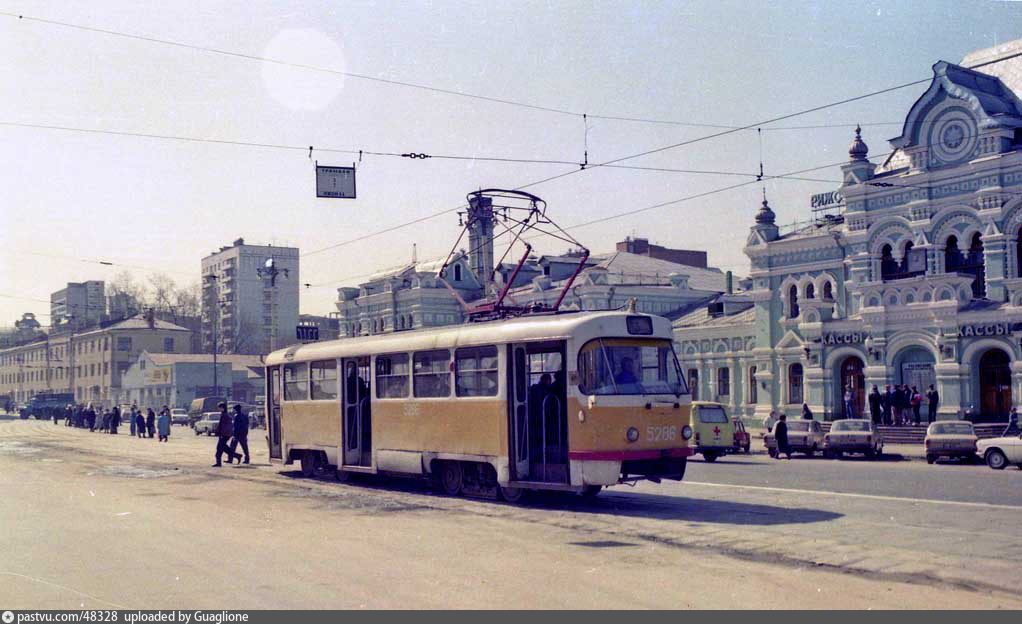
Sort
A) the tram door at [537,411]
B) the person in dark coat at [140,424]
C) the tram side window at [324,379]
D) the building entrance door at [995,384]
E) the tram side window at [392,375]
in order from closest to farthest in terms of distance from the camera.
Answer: the tram door at [537,411] < the tram side window at [392,375] < the tram side window at [324,379] < the building entrance door at [995,384] < the person in dark coat at [140,424]

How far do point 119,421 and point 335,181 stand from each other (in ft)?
140

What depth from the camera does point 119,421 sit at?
5841cm

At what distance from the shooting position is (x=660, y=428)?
14633 mm

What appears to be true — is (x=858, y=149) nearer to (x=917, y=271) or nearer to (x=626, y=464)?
(x=917, y=271)

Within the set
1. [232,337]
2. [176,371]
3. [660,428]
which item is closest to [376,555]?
[660,428]

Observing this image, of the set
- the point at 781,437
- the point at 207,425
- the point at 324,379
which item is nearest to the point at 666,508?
the point at 324,379

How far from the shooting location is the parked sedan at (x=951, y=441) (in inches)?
1018

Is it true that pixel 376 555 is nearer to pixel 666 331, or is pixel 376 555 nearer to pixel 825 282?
pixel 666 331

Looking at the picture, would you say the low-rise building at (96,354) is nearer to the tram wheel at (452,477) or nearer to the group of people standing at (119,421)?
the group of people standing at (119,421)

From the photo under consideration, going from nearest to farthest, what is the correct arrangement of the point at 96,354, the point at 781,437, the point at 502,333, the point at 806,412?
the point at 502,333
the point at 781,437
the point at 806,412
the point at 96,354

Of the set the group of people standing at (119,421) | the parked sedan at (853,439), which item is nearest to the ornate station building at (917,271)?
the parked sedan at (853,439)

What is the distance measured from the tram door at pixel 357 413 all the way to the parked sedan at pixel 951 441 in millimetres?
15502

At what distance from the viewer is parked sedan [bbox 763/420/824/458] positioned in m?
30.8
